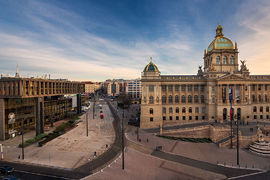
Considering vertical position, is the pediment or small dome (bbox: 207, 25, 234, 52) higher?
small dome (bbox: 207, 25, 234, 52)

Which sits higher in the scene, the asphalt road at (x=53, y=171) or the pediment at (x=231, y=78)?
the pediment at (x=231, y=78)

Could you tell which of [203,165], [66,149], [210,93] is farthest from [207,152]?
[66,149]

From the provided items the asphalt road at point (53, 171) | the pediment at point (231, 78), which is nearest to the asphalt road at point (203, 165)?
the asphalt road at point (53, 171)

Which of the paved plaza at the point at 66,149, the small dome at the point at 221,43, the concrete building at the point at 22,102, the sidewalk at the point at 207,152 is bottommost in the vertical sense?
the sidewalk at the point at 207,152

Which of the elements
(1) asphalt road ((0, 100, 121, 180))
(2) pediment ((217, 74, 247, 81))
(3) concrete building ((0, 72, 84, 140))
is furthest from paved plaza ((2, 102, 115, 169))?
(2) pediment ((217, 74, 247, 81))

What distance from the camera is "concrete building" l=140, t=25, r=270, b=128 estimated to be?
2178 inches

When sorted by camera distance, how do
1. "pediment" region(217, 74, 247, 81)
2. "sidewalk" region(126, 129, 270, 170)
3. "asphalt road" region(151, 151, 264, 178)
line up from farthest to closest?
"pediment" region(217, 74, 247, 81)
"sidewalk" region(126, 129, 270, 170)
"asphalt road" region(151, 151, 264, 178)

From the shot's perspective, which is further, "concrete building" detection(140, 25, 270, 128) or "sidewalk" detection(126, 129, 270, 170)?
"concrete building" detection(140, 25, 270, 128)

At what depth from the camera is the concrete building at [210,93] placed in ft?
181

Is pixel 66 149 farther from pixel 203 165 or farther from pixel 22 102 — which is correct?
pixel 203 165

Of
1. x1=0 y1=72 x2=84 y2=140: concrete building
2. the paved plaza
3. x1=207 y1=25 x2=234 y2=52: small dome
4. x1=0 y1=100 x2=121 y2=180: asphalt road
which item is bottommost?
x1=0 y1=100 x2=121 y2=180: asphalt road

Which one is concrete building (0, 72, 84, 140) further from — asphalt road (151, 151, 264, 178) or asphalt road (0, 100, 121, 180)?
asphalt road (151, 151, 264, 178)

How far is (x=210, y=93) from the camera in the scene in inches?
2231

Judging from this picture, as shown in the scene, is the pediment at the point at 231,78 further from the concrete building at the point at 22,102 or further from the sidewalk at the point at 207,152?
the concrete building at the point at 22,102
